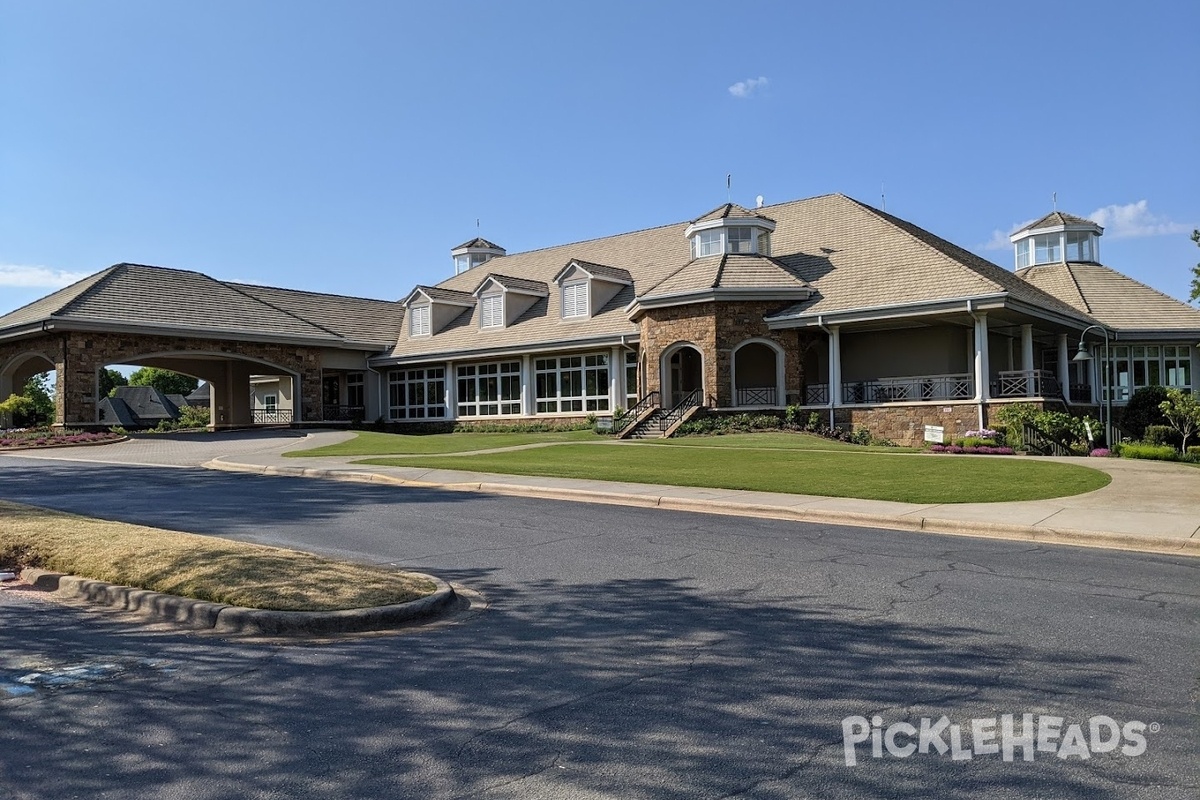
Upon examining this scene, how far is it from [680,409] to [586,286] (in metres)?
8.26

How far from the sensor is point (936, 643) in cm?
615

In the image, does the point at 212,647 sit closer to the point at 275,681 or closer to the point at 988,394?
the point at 275,681

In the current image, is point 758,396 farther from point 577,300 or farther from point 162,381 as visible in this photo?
point 162,381

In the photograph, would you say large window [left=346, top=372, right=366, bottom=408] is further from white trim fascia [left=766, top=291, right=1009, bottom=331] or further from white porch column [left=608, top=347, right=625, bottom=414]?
white trim fascia [left=766, top=291, right=1009, bottom=331]

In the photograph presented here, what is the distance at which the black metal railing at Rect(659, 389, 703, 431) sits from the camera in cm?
2942

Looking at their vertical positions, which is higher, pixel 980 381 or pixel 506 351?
pixel 506 351

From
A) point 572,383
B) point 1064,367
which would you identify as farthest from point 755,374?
point 1064,367

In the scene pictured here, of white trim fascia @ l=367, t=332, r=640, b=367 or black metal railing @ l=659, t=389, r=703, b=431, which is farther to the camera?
white trim fascia @ l=367, t=332, r=640, b=367

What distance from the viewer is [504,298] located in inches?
1517

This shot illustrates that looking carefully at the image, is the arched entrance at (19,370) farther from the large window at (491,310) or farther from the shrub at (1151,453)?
the shrub at (1151,453)

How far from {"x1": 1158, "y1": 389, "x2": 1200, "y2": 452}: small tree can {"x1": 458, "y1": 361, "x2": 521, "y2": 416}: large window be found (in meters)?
22.8

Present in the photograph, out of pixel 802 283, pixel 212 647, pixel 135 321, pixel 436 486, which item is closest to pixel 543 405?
pixel 802 283

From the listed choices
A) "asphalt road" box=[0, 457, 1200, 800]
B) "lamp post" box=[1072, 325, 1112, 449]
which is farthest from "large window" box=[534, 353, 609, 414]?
"asphalt road" box=[0, 457, 1200, 800]

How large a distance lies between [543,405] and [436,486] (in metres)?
19.8
